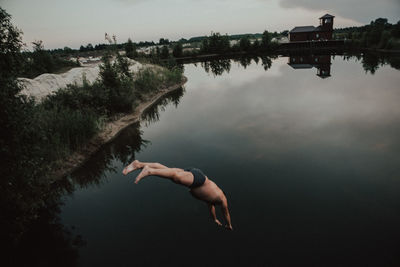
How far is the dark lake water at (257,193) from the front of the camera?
598cm

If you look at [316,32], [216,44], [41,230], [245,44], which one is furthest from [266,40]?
[41,230]

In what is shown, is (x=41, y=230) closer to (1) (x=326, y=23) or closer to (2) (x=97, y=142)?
(2) (x=97, y=142)

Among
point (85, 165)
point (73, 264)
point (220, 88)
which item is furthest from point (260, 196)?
point (220, 88)

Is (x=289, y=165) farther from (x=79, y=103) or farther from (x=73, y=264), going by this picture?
(x=79, y=103)

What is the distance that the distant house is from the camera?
63.6 m

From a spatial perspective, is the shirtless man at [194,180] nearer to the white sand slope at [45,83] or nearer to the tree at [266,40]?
the white sand slope at [45,83]

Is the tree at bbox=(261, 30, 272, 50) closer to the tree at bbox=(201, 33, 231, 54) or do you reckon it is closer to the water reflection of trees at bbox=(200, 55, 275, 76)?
the tree at bbox=(201, 33, 231, 54)

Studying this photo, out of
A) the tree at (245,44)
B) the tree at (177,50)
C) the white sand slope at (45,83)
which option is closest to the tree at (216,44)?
the tree at (245,44)

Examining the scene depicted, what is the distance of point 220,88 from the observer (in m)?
27.8

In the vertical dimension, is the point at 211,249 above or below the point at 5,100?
below

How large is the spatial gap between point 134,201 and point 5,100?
16.9ft

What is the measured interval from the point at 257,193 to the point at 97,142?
10077 millimetres

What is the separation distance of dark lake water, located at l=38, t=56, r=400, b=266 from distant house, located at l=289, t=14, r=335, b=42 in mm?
59196

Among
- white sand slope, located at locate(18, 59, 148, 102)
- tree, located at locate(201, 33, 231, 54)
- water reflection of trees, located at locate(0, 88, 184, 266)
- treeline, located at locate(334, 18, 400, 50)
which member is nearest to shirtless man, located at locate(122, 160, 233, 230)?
water reflection of trees, located at locate(0, 88, 184, 266)
